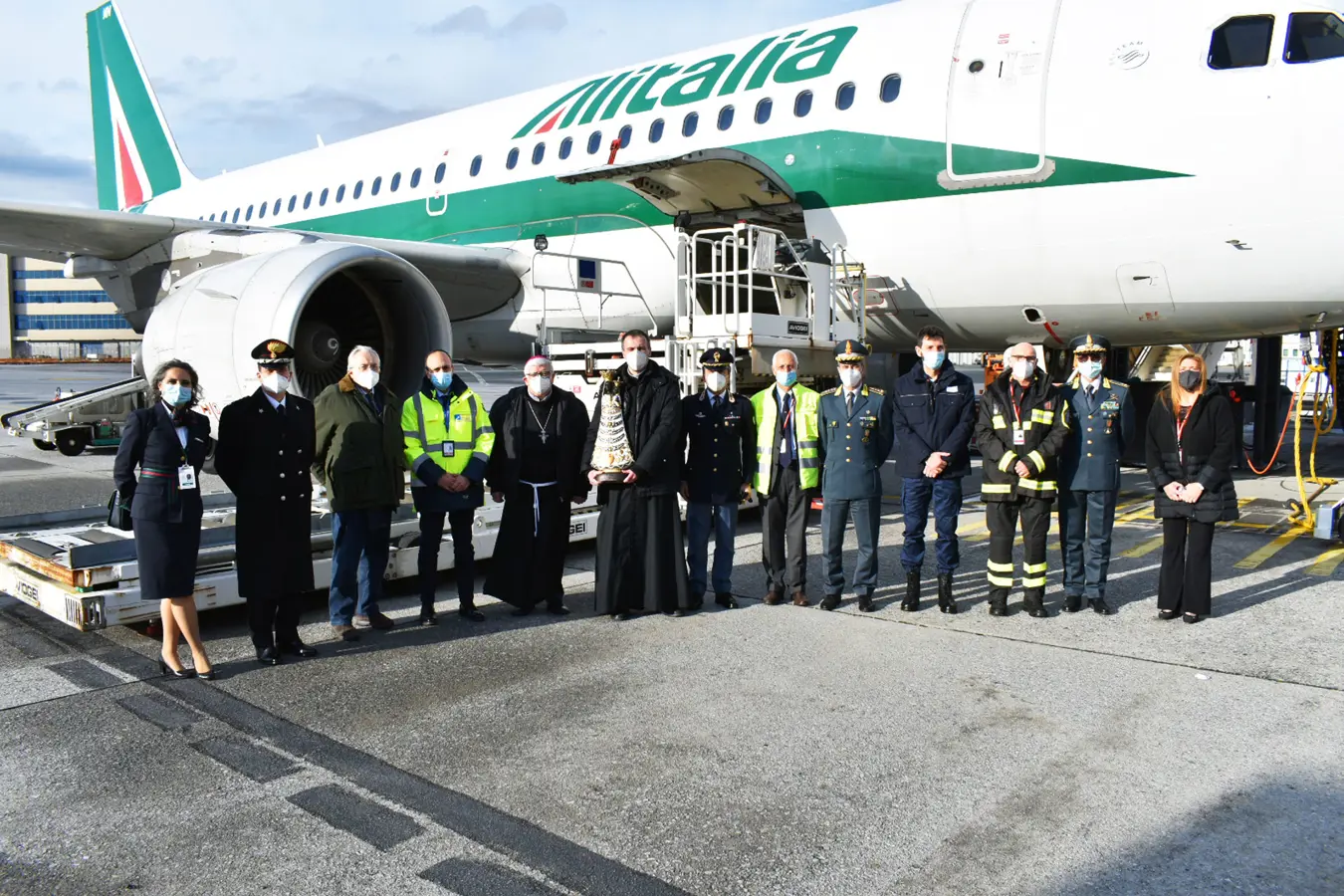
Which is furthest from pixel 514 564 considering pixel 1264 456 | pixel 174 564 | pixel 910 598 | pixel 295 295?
pixel 1264 456

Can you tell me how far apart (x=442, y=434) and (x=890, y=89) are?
185 inches

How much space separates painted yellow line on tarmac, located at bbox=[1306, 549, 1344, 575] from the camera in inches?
261

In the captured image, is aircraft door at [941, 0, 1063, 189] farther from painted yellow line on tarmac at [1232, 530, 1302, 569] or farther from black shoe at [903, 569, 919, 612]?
black shoe at [903, 569, 919, 612]

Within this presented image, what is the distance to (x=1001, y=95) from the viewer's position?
741 centimetres

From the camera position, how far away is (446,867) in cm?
285

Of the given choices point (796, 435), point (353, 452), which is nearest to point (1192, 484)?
point (796, 435)

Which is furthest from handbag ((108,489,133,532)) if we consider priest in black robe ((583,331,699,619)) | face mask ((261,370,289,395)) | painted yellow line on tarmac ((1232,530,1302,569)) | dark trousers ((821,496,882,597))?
painted yellow line on tarmac ((1232,530,1302,569))

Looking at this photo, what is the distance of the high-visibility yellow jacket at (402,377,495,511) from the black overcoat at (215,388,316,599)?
2.75 ft

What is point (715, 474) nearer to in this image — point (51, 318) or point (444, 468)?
point (444, 468)

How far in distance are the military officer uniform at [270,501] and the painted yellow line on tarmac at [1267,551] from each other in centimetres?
599

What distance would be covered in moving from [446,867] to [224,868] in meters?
0.63

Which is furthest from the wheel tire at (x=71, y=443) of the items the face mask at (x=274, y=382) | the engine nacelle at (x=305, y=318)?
the face mask at (x=274, y=382)

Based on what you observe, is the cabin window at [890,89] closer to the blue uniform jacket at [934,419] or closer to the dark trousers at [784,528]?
the blue uniform jacket at [934,419]

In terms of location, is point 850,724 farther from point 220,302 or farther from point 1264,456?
point 1264,456
